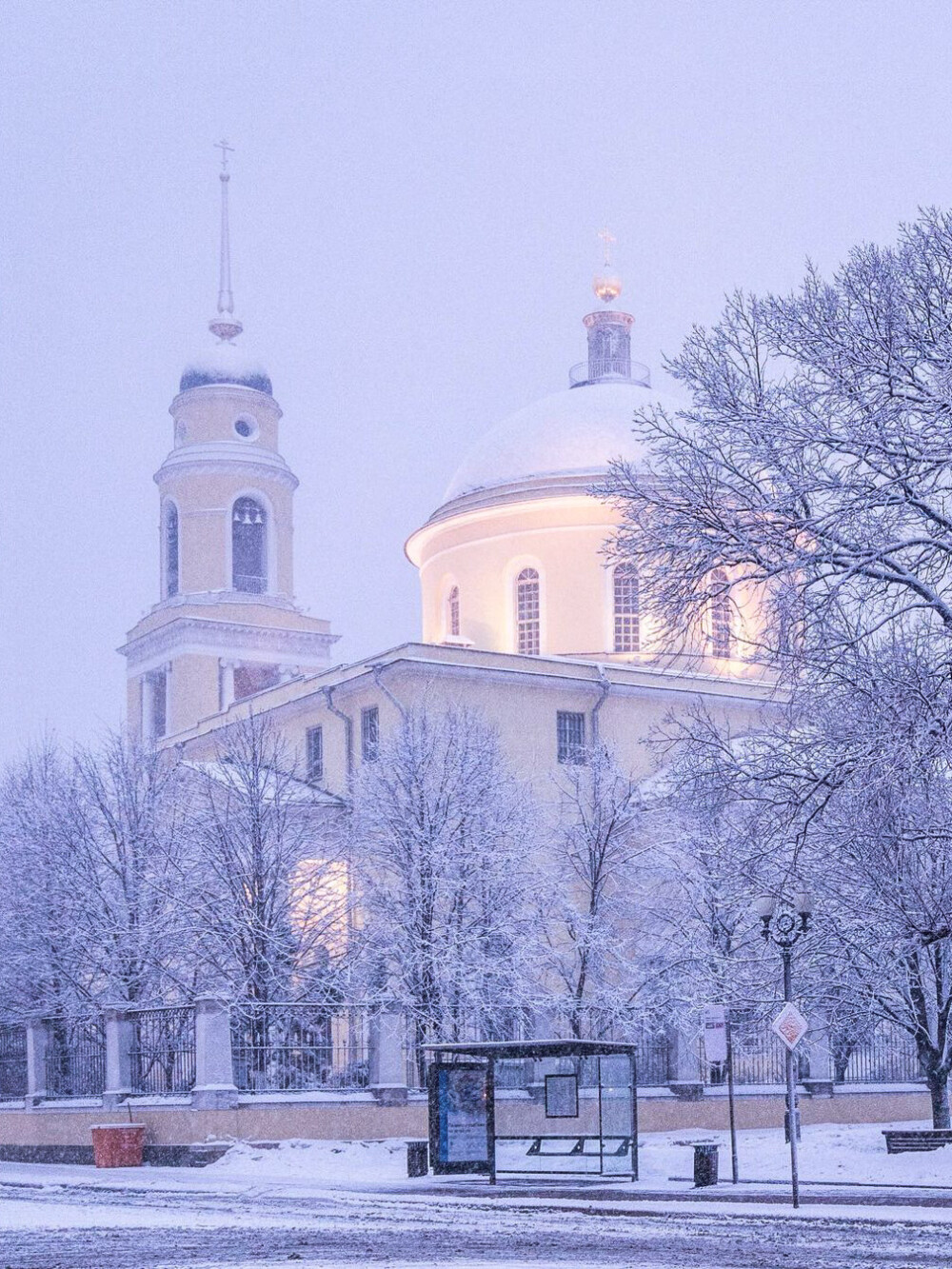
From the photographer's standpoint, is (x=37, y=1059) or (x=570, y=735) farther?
(x=570, y=735)

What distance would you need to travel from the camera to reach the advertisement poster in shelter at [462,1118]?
978 inches

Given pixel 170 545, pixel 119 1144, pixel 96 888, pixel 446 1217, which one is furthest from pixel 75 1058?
pixel 170 545

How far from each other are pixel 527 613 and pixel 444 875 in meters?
14.4

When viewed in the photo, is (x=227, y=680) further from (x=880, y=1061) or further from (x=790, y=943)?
(x=790, y=943)

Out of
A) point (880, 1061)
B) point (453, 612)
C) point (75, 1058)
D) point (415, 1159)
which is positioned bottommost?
point (415, 1159)

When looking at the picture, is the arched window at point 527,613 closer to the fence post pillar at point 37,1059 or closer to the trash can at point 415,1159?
the fence post pillar at point 37,1059

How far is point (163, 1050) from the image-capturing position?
1230 inches

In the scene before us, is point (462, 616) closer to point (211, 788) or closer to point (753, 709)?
point (753, 709)

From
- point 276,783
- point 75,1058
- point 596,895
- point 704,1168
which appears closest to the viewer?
point 704,1168

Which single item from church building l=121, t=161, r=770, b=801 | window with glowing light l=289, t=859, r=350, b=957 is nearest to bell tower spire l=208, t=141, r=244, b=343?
church building l=121, t=161, r=770, b=801

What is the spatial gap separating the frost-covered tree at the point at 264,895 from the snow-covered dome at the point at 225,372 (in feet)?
72.0

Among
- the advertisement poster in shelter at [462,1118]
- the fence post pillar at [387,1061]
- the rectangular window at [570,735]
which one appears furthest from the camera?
the rectangular window at [570,735]

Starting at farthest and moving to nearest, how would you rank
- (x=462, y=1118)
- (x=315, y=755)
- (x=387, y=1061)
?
1. (x=315, y=755)
2. (x=387, y=1061)
3. (x=462, y=1118)

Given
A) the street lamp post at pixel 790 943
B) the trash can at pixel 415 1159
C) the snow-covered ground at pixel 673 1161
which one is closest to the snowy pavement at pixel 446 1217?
the snow-covered ground at pixel 673 1161
